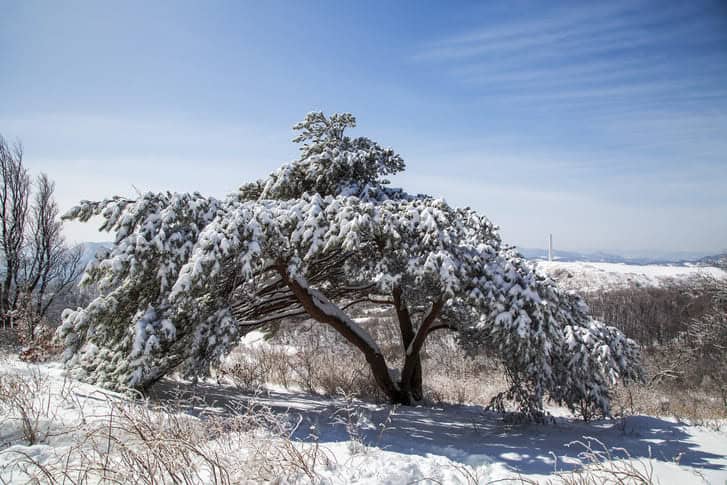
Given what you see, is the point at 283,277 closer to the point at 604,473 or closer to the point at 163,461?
the point at 163,461

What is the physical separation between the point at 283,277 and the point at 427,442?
289 centimetres

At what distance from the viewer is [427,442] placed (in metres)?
4.31

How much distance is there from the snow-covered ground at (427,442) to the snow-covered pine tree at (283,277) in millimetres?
585

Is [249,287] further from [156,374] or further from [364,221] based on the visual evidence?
[364,221]

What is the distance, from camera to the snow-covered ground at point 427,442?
2855 millimetres

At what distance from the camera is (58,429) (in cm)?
313

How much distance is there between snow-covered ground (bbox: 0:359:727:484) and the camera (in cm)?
286

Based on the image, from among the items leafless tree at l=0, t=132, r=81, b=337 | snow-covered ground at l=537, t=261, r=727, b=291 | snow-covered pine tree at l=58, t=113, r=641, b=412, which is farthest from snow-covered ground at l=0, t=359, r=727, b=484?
snow-covered ground at l=537, t=261, r=727, b=291

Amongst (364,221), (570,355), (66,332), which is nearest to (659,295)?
(570,355)

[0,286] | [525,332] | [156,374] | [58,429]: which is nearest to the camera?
[58,429]

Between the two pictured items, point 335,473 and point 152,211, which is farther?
point 152,211

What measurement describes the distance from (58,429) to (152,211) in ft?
9.00

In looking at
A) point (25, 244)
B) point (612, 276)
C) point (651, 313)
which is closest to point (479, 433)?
point (25, 244)

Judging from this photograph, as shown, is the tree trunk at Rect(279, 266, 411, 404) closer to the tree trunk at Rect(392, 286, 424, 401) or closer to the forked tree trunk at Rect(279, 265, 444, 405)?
the forked tree trunk at Rect(279, 265, 444, 405)
